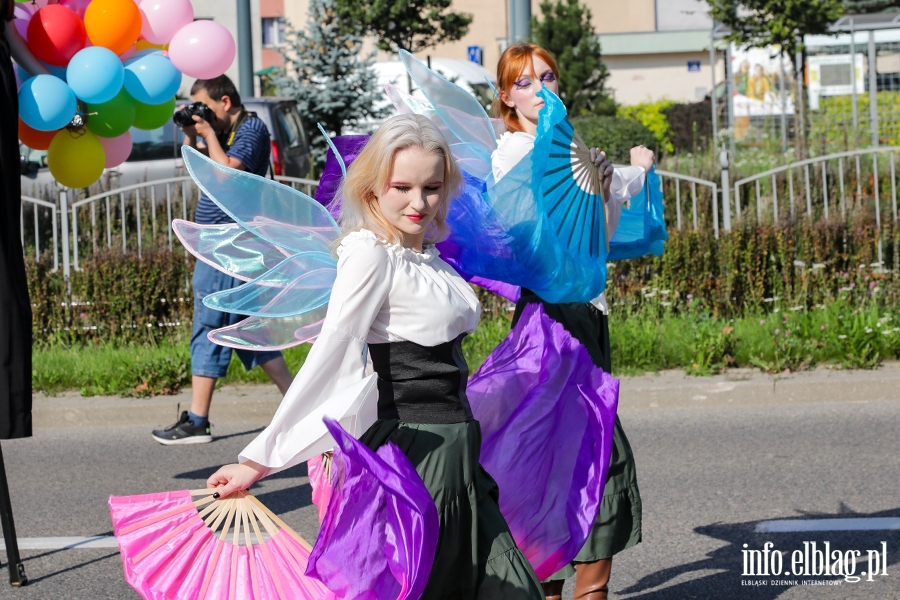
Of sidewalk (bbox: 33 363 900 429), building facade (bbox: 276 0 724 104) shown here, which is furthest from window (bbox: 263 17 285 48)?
sidewalk (bbox: 33 363 900 429)

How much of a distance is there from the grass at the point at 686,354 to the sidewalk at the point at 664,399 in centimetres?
20

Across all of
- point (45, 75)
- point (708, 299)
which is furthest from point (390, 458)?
point (708, 299)

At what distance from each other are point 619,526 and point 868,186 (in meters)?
7.87

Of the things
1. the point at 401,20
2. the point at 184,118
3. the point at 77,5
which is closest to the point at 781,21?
the point at 401,20

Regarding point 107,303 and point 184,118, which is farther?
point 107,303

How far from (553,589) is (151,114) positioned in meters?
2.67

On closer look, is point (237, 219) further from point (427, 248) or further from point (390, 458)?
point (390, 458)

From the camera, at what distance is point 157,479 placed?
561cm

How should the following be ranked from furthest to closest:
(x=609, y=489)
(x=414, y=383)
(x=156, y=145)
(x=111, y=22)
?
(x=156, y=145), (x=111, y=22), (x=609, y=489), (x=414, y=383)

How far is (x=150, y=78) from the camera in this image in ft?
14.7

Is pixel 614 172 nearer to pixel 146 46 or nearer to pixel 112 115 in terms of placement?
pixel 112 115

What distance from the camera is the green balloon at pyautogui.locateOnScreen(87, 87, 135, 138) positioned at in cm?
436

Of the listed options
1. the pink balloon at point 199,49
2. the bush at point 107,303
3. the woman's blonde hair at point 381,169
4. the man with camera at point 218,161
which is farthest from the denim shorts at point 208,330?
the woman's blonde hair at point 381,169

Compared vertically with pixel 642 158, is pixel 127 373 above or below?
below
